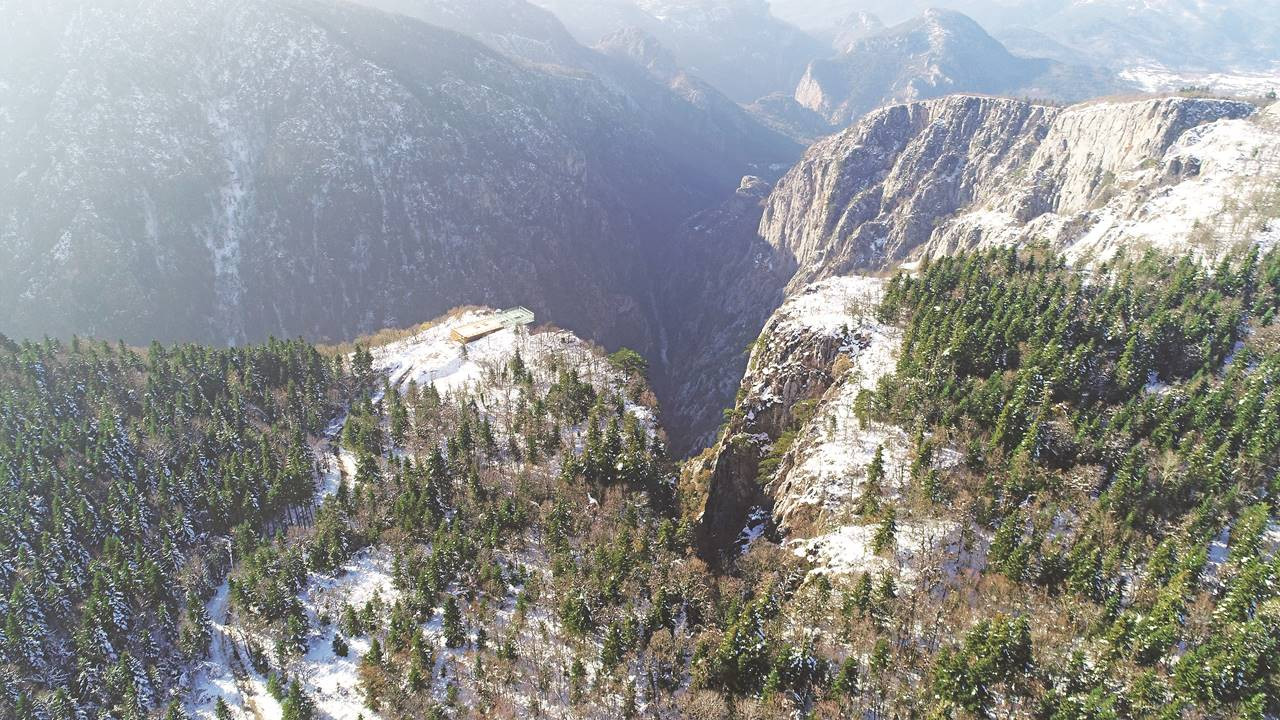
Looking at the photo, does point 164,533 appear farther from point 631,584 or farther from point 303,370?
point 631,584

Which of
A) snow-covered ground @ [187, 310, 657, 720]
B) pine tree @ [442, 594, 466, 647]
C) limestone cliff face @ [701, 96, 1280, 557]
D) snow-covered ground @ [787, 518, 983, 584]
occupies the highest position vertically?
limestone cliff face @ [701, 96, 1280, 557]

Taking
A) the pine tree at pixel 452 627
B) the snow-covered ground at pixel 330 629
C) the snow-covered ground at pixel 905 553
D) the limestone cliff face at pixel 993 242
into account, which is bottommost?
the snow-covered ground at pixel 330 629

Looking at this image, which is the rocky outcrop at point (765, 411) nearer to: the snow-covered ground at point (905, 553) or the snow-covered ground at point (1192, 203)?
the snow-covered ground at point (905, 553)

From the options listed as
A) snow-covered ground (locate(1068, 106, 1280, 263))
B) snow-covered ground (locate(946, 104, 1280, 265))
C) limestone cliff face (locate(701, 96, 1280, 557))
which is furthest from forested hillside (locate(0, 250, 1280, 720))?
snow-covered ground (locate(1068, 106, 1280, 263))

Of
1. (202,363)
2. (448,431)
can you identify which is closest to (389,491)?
(448,431)

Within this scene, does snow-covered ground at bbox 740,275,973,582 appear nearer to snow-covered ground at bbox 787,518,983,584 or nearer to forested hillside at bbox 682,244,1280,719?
snow-covered ground at bbox 787,518,983,584

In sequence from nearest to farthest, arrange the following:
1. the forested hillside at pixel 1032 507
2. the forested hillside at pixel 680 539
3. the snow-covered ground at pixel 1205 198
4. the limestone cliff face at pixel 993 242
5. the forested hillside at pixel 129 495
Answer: the forested hillside at pixel 1032 507 → the forested hillside at pixel 680 539 → the forested hillside at pixel 129 495 → the limestone cliff face at pixel 993 242 → the snow-covered ground at pixel 1205 198

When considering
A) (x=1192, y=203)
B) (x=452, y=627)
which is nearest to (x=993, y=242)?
(x=1192, y=203)

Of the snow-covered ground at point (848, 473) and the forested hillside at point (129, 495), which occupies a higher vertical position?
the snow-covered ground at point (848, 473)

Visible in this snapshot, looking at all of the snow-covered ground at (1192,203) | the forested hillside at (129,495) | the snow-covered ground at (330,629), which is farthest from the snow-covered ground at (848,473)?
the forested hillside at (129,495)

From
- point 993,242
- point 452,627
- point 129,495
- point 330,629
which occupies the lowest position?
point 330,629

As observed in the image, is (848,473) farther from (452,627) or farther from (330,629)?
(330,629)

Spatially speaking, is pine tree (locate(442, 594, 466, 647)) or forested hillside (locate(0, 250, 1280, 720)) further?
pine tree (locate(442, 594, 466, 647))
